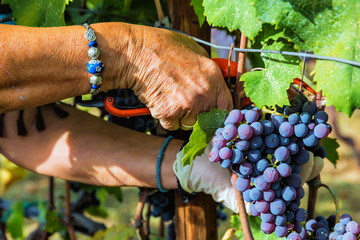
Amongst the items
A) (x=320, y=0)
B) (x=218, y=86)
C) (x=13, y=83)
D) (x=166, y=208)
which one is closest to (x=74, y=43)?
(x=13, y=83)

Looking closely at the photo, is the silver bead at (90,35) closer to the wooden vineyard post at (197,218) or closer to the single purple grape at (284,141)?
the single purple grape at (284,141)

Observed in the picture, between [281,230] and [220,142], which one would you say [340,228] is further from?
[220,142]

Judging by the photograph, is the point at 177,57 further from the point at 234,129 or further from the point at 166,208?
the point at 166,208

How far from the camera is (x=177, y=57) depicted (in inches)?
36.5

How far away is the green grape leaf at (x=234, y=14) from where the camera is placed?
2.67 feet

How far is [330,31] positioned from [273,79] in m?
0.13

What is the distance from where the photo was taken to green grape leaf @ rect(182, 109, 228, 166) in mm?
852

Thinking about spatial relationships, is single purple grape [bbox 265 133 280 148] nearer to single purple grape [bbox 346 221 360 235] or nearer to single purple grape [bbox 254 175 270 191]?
single purple grape [bbox 254 175 270 191]

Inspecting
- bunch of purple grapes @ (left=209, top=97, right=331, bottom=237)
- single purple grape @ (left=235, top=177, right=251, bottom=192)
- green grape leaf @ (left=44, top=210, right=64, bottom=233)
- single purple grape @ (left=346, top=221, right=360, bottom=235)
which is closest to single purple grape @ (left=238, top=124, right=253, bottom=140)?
bunch of purple grapes @ (left=209, top=97, right=331, bottom=237)

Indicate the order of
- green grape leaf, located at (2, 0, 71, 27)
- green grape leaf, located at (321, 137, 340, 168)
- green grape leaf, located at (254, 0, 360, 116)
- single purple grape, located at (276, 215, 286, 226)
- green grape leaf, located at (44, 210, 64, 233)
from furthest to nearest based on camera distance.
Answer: green grape leaf, located at (44, 210, 64, 233) → green grape leaf, located at (321, 137, 340, 168) → green grape leaf, located at (2, 0, 71, 27) → single purple grape, located at (276, 215, 286, 226) → green grape leaf, located at (254, 0, 360, 116)

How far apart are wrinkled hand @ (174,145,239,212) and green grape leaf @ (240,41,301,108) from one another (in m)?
0.36

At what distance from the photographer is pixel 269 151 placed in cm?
82

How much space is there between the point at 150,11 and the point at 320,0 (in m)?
0.74

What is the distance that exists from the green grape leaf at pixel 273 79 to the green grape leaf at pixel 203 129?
87mm
